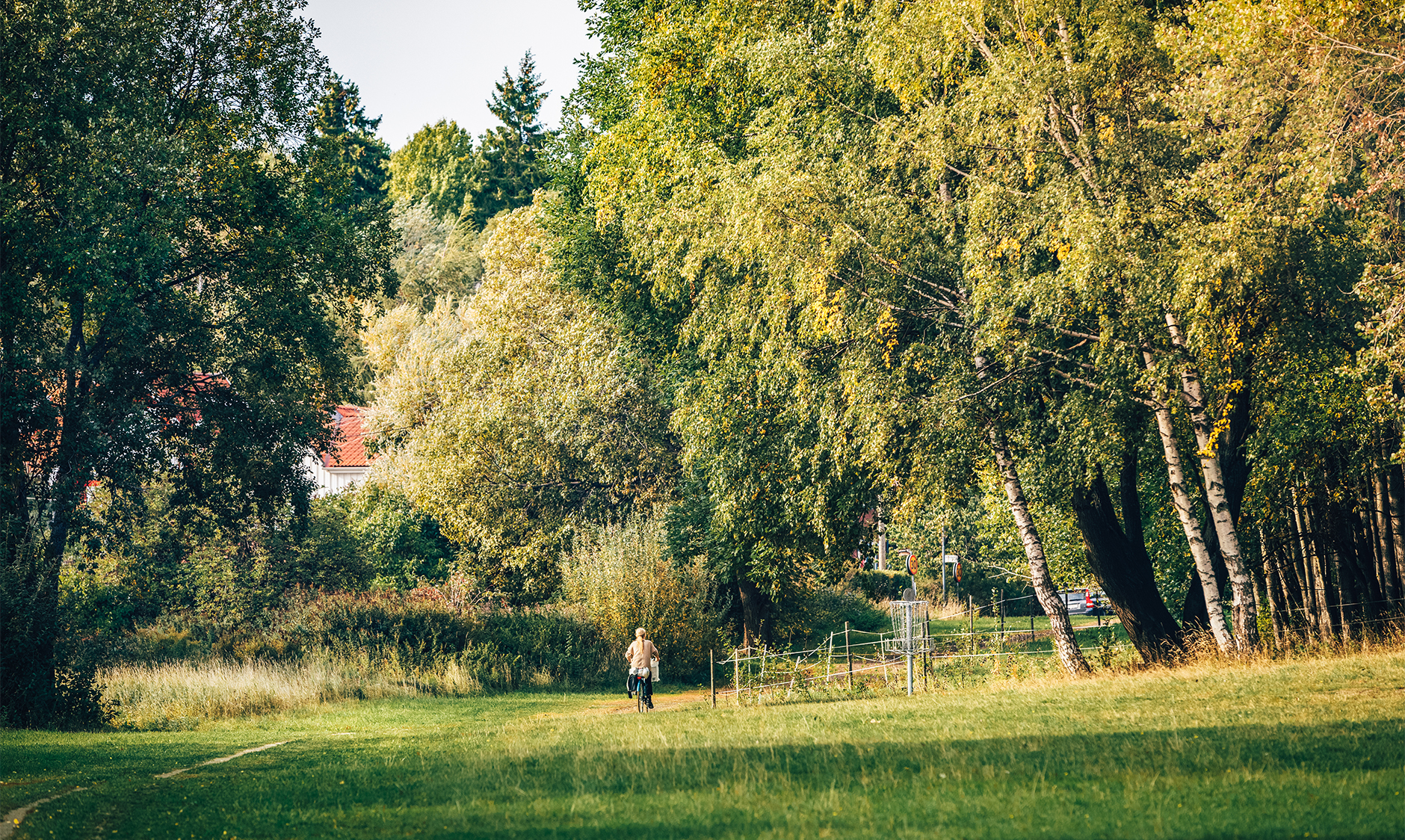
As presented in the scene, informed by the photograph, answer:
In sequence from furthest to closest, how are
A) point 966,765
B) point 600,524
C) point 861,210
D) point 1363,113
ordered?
point 600,524 < point 861,210 < point 1363,113 < point 966,765

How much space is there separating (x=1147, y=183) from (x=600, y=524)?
2039 centimetres

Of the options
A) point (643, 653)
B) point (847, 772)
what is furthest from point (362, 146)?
point (847, 772)

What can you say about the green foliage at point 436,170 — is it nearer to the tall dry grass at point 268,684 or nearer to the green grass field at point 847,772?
the tall dry grass at point 268,684

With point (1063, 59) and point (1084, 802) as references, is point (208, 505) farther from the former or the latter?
point (1084, 802)

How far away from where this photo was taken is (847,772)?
10883mm

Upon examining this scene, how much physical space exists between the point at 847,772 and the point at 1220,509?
395 inches

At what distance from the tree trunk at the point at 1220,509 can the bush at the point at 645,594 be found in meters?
15.6

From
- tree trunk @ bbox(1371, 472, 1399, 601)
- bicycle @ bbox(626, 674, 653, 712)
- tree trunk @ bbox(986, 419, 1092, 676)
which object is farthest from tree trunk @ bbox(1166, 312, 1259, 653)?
bicycle @ bbox(626, 674, 653, 712)

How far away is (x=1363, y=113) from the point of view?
46.9 feet

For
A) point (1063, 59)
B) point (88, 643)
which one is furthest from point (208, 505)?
point (1063, 59)

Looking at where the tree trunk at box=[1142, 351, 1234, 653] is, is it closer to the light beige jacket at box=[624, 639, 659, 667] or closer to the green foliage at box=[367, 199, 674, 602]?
the light beige jacket at box=[624, 639, 659, 667]

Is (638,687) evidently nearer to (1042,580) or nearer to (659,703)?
(659,703)

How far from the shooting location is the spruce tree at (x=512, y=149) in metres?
75.4

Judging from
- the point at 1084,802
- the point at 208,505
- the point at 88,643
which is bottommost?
the point at 1084,802
